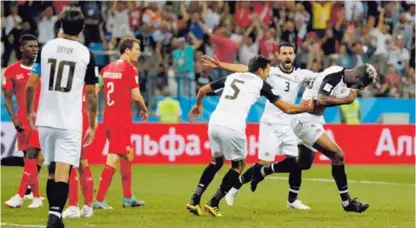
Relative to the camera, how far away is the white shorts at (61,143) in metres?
11.8

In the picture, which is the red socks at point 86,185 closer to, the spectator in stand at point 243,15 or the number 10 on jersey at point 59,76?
the number 10 on jersey at point 59,76

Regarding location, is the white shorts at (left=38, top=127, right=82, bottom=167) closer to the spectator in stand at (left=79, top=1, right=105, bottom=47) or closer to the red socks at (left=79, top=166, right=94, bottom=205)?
the red socks at (left=79, top=166, right=94, bottom=205)

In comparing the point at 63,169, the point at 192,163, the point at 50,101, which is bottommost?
the point at 192,163

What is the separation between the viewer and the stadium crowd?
28.3m

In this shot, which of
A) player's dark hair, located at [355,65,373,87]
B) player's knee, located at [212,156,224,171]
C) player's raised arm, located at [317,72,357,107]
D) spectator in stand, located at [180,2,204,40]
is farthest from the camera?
spectator in stand, located at [180,2,204,40]

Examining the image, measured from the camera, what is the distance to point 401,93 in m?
30.5

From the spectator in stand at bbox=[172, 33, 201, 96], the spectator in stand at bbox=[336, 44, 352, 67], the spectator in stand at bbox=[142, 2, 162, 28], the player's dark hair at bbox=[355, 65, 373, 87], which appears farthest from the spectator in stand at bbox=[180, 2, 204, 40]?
the player's dark hair at bbox=[355, 65, 373, 87]

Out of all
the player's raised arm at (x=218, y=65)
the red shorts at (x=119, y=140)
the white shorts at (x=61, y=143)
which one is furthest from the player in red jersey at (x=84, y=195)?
the white shorts at (x=61, y=143)

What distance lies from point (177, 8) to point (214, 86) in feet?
50.7

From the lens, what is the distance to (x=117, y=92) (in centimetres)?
1620

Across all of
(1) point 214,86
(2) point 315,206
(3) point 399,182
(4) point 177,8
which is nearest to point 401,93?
(4) point 177,8

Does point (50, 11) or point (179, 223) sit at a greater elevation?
point (50, 11)

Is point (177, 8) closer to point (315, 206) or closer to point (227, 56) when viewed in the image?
point (227, 56)

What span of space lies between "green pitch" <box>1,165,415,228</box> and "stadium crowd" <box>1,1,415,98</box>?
12.8 feet
